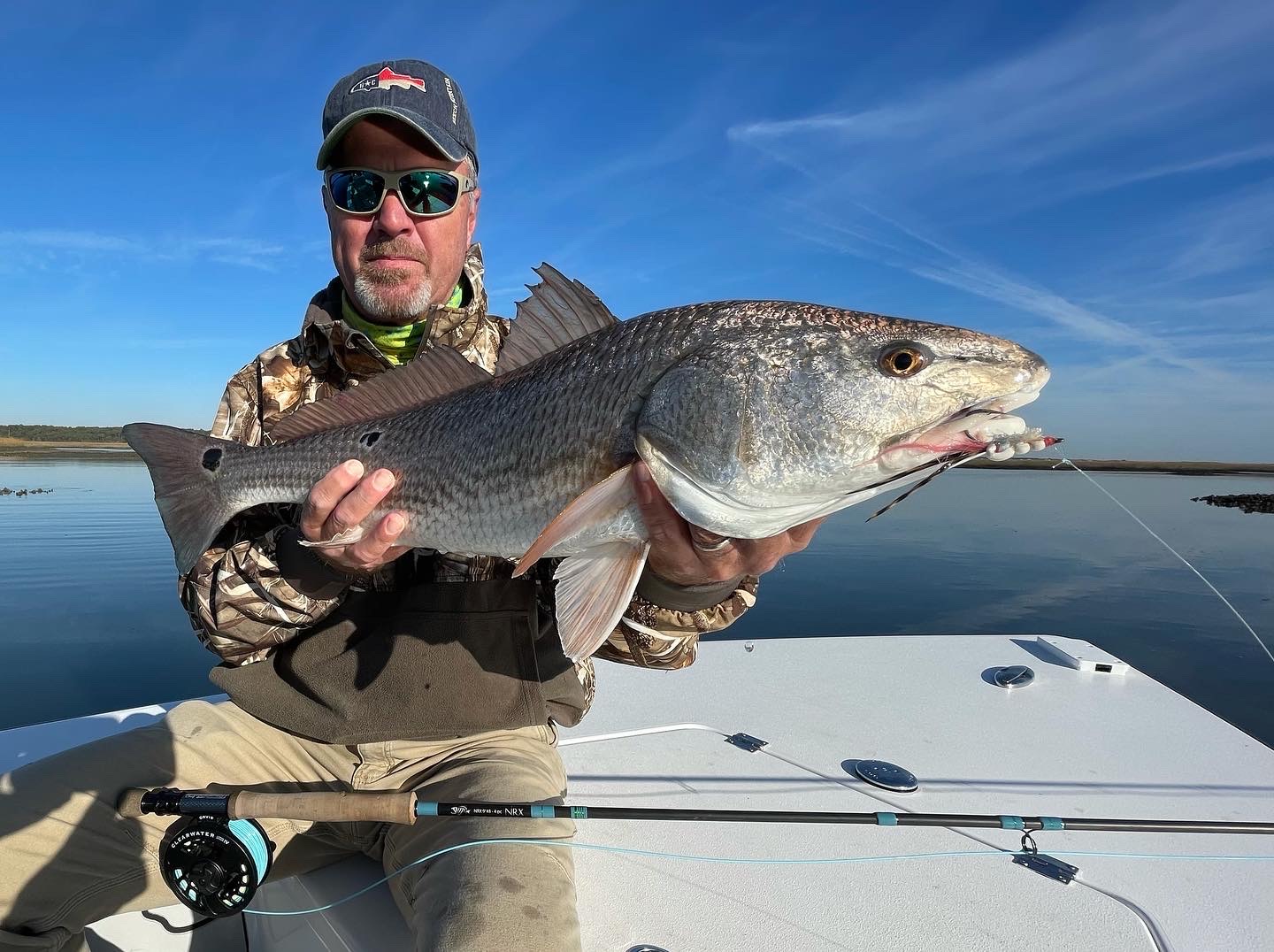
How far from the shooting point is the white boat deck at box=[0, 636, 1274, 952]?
8.42ft

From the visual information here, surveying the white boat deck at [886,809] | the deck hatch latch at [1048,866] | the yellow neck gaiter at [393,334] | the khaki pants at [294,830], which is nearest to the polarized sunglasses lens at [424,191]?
the yellow neck gaiter at [393,334]

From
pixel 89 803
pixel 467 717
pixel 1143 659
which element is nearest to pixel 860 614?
pixel 1143 659

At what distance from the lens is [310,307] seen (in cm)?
374

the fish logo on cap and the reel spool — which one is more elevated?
the fish logo on cap

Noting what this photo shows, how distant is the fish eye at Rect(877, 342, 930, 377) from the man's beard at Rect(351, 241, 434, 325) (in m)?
2.53

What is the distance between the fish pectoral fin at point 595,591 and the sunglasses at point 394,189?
228 cm

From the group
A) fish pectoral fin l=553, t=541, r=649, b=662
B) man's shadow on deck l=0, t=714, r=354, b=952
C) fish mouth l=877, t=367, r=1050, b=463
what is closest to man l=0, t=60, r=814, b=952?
man's shadow on deck l=0, t=714, r=354, b=952

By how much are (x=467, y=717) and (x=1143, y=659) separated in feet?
38.9

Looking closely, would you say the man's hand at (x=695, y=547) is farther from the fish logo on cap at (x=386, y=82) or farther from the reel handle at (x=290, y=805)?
the fish logo on cap at (x=386, y=82)

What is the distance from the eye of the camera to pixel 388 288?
12.2 feet

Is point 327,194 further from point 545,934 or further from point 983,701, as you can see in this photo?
point 983,701

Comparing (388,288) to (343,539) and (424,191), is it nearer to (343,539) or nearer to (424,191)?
(424,191)

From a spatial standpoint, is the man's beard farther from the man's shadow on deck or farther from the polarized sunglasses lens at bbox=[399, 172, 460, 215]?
the man's shadow on deck

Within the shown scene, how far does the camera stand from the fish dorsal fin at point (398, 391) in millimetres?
2953
